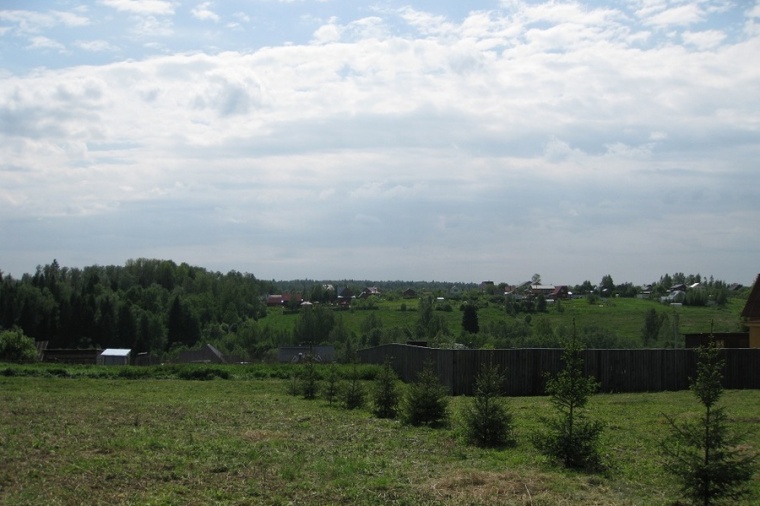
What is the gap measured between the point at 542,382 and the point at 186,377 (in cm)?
1656

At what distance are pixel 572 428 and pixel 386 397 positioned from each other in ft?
24.1

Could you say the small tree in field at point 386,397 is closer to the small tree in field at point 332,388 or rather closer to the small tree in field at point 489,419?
the small tree in field at point 332,388

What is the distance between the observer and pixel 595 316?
95.7 m

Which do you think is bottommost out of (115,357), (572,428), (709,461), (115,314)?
(115,357)

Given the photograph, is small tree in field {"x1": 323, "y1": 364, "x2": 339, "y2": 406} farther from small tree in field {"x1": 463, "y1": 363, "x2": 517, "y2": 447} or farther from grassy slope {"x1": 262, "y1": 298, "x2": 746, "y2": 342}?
grassy slope {"x1": 262, "y1": 298, "x2": 746, "y2": 342}

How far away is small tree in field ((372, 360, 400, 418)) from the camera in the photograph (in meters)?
18.4

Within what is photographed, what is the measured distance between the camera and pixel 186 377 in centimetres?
3481

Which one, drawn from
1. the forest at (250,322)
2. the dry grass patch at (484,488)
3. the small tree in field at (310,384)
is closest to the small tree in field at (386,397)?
the small tree in field at (310,384)

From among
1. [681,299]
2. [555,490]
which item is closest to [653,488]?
[555,490]

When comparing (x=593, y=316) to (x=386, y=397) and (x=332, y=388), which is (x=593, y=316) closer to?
(x=332, y=388)

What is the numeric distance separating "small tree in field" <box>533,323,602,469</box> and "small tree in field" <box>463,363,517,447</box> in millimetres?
1433

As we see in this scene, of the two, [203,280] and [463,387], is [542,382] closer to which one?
[463,387]

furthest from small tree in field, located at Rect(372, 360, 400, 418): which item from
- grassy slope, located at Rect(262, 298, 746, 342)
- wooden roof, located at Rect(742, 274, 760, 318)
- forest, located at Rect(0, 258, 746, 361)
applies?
grassy slope, located at Rect(262, 298, 746, 342)

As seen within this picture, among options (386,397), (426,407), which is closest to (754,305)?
(386,397)
